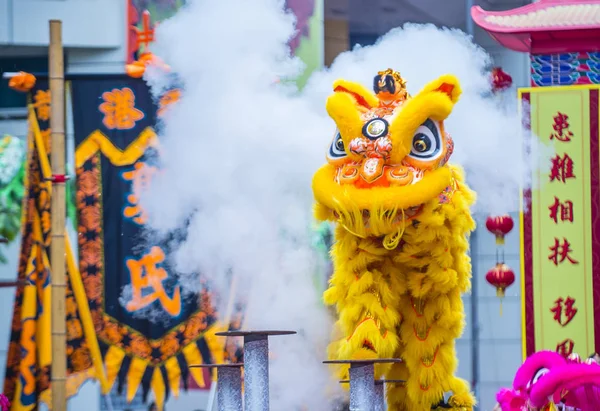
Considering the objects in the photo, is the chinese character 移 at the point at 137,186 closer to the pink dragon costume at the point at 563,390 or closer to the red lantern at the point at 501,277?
the red lantern at the point at 501,277

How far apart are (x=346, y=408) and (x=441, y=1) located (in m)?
2.73

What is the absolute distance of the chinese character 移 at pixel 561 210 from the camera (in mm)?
6496

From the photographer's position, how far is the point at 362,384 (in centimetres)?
490

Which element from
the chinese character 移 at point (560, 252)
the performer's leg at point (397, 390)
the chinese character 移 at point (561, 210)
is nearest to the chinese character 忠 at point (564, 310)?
the chinese character 移 at point (560, 252)

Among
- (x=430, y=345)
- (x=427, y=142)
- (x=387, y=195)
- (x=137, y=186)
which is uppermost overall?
(x=427, y=142)

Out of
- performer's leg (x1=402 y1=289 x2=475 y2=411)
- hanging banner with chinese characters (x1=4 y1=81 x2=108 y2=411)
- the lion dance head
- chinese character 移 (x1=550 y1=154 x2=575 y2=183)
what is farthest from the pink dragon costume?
hanging banner with chinese characters (x1=4 y1=81 x2=108 y2=411)

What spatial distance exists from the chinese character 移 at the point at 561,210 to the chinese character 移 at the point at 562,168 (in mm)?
114

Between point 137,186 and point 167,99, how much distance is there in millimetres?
503

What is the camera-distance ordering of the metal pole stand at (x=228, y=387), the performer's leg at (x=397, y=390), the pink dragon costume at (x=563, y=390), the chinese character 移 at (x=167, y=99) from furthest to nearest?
the chinese character 移 at (x=167, y=99) → the performer's leg at (x=397, y=390) → the metal pole stand at (x=228, y=387) → the pink dragon costume at (x=563, y=390)

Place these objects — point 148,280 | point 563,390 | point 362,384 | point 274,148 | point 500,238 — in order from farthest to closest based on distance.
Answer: point 148,280, point 500,238, point 274,148, point 362,384, point 563,390

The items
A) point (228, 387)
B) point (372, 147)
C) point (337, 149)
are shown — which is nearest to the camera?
point (228, 387)

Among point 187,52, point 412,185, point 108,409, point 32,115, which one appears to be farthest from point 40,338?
point 412,185

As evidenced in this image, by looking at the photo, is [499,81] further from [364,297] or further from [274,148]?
[364,297]

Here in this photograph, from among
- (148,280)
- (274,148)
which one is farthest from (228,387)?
(148,280)
